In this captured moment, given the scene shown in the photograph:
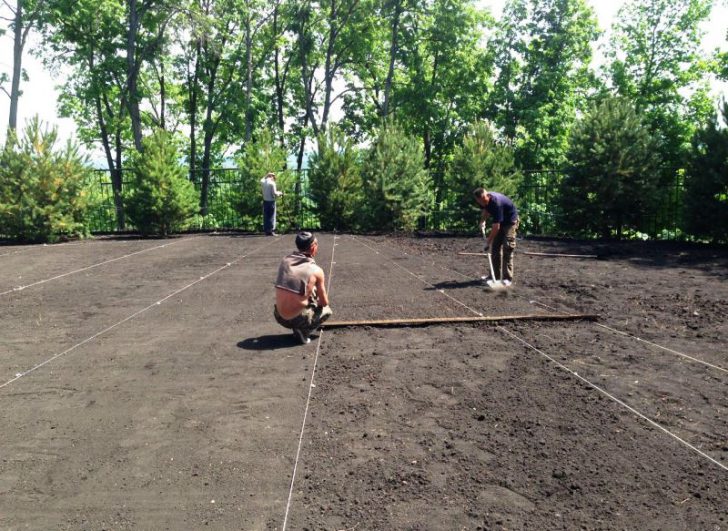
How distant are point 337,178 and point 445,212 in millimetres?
3757

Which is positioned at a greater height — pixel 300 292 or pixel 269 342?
pixel 300 292

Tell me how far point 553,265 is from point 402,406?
26.6ft

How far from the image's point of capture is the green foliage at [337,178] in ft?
62.1

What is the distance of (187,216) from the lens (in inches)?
730

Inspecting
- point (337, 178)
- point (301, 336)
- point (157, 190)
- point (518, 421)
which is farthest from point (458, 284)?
point (157, 190)

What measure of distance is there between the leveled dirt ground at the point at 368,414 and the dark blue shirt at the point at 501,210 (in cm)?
128

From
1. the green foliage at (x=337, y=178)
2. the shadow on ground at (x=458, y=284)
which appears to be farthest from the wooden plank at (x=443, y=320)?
the green foliage at (x=337, y=178)

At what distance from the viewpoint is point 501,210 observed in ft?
31.2

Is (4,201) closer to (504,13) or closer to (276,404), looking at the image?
(276,404)

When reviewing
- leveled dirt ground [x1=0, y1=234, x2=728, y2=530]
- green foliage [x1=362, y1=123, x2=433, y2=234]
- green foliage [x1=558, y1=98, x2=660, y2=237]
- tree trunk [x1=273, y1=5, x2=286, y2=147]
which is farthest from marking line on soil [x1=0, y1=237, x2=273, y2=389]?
tree trunk [x1=273, y1=5, x2=286, y2=147]

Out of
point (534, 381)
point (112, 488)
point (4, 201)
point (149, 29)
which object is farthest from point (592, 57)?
point (112, 488)

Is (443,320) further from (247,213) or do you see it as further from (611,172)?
(247,213)

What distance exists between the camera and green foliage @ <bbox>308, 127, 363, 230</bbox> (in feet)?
62.1

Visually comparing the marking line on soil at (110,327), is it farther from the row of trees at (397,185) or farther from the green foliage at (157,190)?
the row of trees at (397,185)
